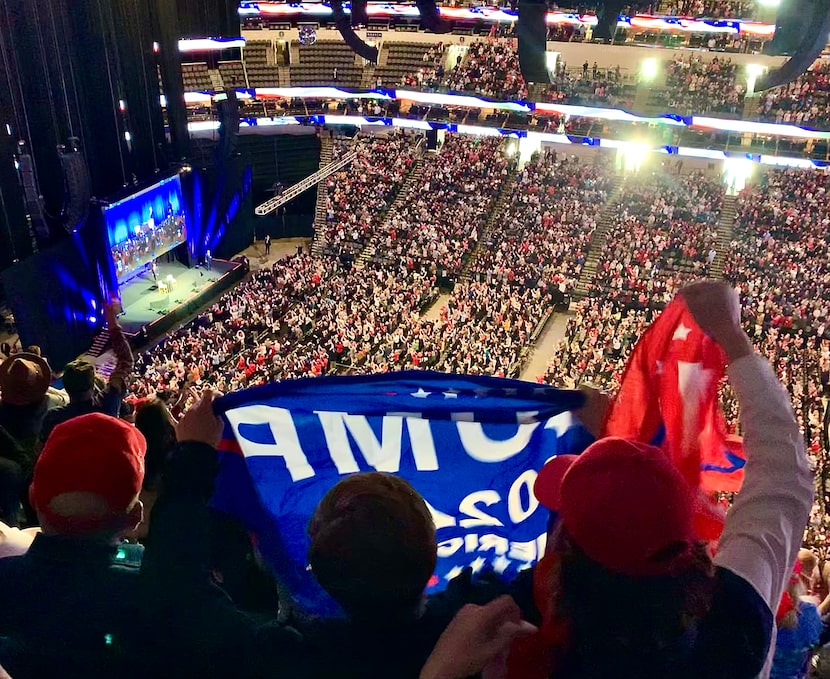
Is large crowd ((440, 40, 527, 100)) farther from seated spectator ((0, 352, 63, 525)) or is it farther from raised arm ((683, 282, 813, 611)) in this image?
raised arm ((683, 282, 813, 611))

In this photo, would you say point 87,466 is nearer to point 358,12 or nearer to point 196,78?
point 358,12

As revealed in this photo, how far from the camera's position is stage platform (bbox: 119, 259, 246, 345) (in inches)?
777

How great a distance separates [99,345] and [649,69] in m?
20.2

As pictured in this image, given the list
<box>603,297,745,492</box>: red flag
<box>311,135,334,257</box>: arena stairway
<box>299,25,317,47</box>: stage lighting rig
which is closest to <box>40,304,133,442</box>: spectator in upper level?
<box>603,297,745,492</box>: red flag

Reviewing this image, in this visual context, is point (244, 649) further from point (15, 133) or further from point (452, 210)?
point (452, 210)

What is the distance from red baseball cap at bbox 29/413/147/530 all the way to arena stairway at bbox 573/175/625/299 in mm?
20665

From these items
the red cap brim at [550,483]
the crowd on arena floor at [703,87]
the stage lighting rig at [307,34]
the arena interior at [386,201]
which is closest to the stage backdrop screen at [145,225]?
the arena interior at [386,201]

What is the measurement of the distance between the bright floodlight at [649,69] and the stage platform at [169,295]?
1534 centimetres

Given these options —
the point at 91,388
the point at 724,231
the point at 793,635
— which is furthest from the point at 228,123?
the point at 793,635

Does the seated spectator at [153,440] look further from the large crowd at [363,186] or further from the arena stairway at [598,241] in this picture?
the large crowd at [363,186]

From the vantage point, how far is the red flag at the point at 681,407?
8.18 ft

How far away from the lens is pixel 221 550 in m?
2.84

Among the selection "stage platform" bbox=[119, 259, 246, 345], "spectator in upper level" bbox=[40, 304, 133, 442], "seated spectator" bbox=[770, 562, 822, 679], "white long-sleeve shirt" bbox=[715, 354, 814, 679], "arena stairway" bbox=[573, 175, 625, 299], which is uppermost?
"white long-sleeve shirt" bbox=[715, 354, 814, 679]

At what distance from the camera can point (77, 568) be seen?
1.89 m
